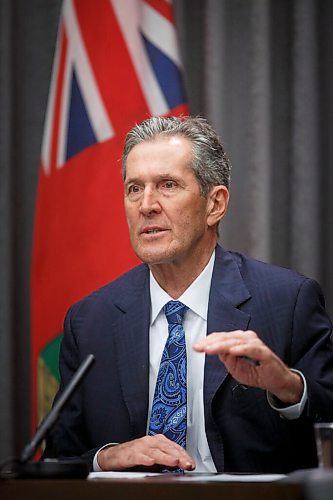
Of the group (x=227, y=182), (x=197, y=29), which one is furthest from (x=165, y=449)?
(x=197, y=29)

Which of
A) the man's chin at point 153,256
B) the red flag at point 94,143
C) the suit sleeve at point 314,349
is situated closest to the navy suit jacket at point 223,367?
the suit sleeve at point 314,349

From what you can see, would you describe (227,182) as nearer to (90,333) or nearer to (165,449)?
(90,333)

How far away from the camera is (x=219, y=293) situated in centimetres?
218

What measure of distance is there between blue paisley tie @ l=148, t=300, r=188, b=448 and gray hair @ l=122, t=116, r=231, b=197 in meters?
0.37

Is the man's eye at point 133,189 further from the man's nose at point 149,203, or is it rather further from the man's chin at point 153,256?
the man's chin at point 153,256

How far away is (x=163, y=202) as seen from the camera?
2152 millimetres

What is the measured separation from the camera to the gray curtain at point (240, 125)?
3271mm

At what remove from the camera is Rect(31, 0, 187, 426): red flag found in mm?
2922

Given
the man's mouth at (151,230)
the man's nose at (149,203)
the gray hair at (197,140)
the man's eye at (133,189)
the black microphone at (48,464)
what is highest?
the gray hair at (197,140)

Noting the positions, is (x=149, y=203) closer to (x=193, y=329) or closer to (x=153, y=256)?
(x=153, y=256)

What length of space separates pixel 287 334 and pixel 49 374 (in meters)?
1.09

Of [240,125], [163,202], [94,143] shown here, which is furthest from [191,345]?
[240,125]

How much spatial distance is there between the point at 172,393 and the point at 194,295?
26 centimetres

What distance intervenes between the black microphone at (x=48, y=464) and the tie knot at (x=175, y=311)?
2.14 ft
